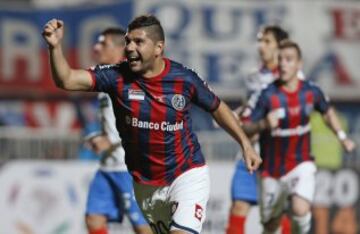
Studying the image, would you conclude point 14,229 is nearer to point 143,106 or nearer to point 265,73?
point 265,73

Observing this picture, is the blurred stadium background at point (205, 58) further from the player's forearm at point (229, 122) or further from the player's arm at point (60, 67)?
the player's arm at point (60, 67)

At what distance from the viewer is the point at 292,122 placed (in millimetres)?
10094

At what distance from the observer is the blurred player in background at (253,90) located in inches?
416

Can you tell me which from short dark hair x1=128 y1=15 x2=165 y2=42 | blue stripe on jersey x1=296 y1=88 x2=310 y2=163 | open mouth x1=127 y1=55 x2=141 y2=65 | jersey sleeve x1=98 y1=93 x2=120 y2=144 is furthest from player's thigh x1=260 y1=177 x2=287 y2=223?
open mouth x1=127 y1=55 x2=141 y2=65

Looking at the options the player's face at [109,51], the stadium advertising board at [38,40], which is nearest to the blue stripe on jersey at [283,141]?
the player's face at [109,51]

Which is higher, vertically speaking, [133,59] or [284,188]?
[133,59]

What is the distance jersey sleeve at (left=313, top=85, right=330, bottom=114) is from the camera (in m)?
10.3

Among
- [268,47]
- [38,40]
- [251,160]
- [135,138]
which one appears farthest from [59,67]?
[38,40]

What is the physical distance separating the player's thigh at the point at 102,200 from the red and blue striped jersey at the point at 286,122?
1.43m

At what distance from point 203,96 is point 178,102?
211 millimetres

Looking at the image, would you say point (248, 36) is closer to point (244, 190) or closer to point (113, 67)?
point (244, 190)

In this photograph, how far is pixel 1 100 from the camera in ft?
64.6

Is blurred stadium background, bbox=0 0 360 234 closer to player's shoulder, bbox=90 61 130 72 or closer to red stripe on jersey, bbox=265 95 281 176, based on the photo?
red stripe on jersey, bbox=265 95 281 176

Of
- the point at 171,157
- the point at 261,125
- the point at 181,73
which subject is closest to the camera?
the point at 181,73
